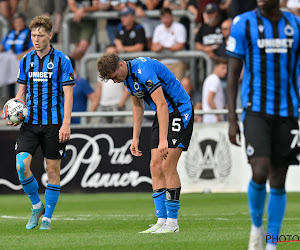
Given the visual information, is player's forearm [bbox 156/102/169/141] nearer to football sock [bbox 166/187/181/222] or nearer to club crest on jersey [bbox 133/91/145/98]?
club crest on jersey [bbox 133/91/145/98]

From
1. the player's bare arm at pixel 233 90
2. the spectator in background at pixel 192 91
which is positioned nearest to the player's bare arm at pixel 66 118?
the player's bare arm at pixel 233 90

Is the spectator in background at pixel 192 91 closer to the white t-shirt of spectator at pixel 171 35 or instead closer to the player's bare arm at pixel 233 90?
the white t-shirt of spectator at pixel 171 35

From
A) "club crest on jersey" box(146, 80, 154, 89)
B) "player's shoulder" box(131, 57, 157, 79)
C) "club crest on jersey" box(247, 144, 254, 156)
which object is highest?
"player's shoulder" box(131, 57, 157, 79)

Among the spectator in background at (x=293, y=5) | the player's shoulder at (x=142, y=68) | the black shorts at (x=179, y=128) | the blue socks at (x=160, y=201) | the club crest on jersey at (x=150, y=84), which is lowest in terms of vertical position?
the blue socks at (x=160, y=201)

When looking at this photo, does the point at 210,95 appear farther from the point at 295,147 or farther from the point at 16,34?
the point at 295,147

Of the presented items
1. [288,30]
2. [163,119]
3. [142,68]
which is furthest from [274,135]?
[142,68]

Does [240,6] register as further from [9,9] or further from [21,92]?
[21,92]

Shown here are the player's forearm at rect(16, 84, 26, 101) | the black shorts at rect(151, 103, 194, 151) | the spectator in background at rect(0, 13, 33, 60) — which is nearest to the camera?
the black shorts at rect(151, 103, 194, 151)

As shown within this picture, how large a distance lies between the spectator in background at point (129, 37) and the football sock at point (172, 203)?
8.74 meters

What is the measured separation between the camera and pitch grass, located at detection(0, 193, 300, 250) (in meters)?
6.97

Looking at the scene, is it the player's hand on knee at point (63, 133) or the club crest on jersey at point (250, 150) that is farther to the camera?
the player's hand on knee at point (63, 133)

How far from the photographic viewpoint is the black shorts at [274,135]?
5.83m

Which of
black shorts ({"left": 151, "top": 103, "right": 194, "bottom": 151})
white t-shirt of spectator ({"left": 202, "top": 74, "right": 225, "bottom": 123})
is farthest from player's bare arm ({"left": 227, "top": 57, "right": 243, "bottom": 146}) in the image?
white t-shirt of spectator ({"left": 202, "top": 74, "right": 225, "bottom": 123})

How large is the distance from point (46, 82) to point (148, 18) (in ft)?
29.6
